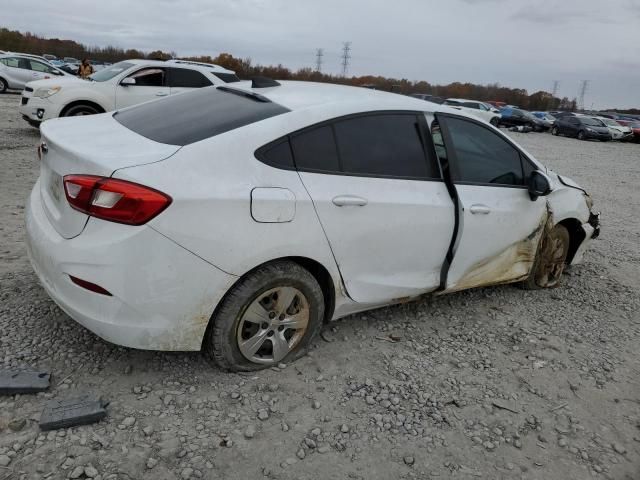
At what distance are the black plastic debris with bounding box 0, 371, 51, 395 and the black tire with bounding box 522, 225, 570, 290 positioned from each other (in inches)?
144

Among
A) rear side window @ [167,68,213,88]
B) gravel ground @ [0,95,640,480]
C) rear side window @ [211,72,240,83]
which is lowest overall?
gravel ground @ [0,95,640,480]

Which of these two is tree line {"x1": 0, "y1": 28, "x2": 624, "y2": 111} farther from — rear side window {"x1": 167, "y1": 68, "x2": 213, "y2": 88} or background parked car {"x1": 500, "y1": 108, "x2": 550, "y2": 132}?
rear side window {"x1": 167, "y1": 68, "x2": 213, "y2": 88}

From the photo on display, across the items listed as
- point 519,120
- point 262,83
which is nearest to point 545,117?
point 519,120

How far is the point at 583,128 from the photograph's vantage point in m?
28.2

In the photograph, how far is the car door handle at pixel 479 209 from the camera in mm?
3434

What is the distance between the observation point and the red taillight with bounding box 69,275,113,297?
236 cm

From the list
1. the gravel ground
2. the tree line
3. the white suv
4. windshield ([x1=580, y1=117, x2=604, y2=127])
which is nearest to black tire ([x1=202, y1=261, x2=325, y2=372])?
the gravel ground

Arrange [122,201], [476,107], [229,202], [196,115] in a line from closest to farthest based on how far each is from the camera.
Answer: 1. [122,201]
2. [229,202]
3. [196,115]
4. [476,107]

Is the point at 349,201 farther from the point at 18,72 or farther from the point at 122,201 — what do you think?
the point at 18,72

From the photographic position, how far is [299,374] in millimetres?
2945

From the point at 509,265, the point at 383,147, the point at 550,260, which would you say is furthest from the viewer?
the point at 550,260

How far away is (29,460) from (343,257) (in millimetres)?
1784

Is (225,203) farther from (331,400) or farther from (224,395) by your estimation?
(331,400)

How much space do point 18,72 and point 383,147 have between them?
21.9 meters
